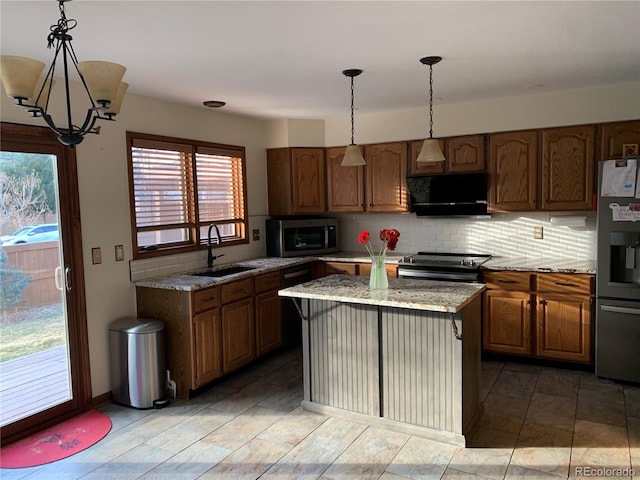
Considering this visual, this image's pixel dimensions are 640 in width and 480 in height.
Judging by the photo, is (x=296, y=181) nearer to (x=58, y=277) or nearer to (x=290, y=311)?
(x=290, y=311)

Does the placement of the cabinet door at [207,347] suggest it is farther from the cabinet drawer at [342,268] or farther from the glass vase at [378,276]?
the cabinet drawer at [342,268]

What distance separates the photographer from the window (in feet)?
12.8

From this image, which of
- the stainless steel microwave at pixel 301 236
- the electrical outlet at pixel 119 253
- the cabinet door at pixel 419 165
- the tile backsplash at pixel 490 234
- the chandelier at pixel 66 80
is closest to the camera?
the chandelier at pixel 66 80

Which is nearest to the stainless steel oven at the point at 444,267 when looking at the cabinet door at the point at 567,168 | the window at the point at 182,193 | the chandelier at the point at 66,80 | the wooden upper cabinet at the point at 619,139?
the cabinet door at the point at 567,168

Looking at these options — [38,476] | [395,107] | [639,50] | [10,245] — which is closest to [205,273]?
[10,245]

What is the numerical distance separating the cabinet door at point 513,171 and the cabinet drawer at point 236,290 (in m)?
2.38

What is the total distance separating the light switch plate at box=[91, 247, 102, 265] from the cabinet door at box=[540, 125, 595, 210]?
3.74m

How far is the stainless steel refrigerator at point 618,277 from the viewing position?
11.8ft

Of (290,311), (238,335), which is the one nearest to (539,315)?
(290,311)

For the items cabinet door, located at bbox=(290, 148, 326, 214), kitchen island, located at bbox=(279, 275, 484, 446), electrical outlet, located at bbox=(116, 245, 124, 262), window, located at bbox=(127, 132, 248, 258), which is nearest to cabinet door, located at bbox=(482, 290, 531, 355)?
kitchen island, located at bbox=(279, 275, 484, 446)

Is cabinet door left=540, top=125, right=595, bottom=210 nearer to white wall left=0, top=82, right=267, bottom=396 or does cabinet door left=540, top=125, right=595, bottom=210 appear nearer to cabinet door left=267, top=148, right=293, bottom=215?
cabinet door left=267, top=148, right=293, bottom=215

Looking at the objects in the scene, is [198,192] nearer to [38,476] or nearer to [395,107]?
[395,107]

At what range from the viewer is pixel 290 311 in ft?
15.7

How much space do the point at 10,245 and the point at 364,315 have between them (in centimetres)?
231
